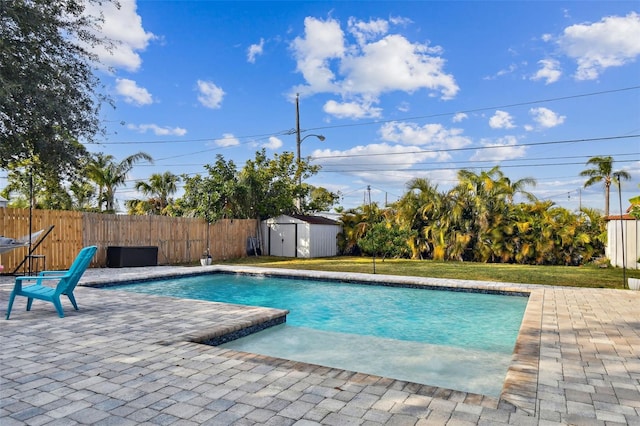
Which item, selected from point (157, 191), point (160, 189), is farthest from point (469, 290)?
point (157, 191)

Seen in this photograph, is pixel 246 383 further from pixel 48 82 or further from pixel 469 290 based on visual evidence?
pixel 48 82

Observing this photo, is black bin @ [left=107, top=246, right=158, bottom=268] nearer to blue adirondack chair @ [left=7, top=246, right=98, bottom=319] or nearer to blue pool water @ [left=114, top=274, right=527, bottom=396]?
blue pool water @ [left=114, top=274, right=527, bottom=396]

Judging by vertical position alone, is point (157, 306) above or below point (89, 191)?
below

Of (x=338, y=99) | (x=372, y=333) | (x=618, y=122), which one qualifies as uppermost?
(x=338, y=99)

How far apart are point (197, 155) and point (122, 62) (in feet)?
64.4

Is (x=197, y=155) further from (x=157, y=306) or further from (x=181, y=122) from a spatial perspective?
(x=157, y=306)

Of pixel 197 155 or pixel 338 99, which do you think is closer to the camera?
pixel 338 99

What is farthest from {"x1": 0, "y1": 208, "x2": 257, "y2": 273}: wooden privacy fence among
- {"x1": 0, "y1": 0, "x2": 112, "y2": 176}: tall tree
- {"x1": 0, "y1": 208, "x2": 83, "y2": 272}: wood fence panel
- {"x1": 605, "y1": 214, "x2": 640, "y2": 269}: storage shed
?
{"x1": 605, "y1": 214, "x2": 640, "y2": 269}: storage shed

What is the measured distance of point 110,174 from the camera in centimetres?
2191

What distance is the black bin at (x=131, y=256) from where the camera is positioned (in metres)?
13.6

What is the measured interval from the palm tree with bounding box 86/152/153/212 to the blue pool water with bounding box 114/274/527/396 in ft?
40.2

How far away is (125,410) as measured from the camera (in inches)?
110

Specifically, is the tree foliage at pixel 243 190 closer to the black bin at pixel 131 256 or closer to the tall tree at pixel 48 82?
the black bin at pixel 131 256

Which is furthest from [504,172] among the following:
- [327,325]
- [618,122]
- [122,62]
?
[122,62]
